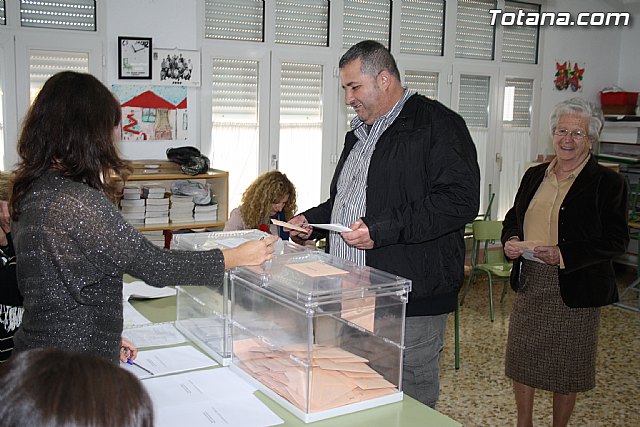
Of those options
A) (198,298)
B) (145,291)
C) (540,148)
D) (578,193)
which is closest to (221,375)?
(198,298)

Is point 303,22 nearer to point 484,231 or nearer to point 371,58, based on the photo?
point 484,231

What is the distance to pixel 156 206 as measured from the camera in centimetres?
490

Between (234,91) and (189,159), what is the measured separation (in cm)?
87

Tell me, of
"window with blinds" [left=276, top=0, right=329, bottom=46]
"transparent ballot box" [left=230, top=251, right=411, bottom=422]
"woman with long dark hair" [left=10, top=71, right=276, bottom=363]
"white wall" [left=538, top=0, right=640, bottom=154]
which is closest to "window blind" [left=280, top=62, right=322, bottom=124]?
"window with blinds" [left=276, top=0, right=329, bottom=46]

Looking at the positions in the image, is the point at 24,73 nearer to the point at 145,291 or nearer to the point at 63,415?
the point at 145,291

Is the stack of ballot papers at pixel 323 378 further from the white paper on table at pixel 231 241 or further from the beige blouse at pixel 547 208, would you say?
the beige blouse at pixel 547 208

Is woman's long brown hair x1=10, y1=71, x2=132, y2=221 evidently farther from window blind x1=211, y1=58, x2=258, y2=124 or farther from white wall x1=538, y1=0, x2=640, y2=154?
white wall x1=538, y1=0, x2=640, y2=154

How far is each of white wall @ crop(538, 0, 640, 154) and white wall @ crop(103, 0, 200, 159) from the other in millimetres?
3850

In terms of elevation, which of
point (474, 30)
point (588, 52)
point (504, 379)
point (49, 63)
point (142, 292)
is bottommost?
point (504, 379)

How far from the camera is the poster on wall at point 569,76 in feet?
23.8

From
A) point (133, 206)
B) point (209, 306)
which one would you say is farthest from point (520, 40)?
point (209, 306)

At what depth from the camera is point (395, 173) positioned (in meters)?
2.26

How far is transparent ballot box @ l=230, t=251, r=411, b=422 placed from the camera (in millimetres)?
1676

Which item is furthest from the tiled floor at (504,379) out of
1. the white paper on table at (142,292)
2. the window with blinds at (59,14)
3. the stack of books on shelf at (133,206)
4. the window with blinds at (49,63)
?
the window with blinds at (59,14)
